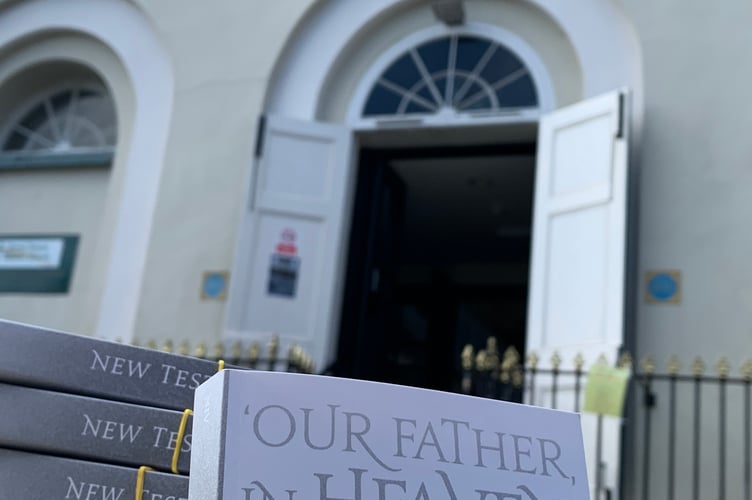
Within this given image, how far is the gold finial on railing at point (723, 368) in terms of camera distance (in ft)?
19.2

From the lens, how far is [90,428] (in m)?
2.39

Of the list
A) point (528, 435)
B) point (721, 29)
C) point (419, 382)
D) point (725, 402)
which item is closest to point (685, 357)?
point (725, 402)

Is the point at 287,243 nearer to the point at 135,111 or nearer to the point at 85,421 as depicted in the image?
the point at 135,111

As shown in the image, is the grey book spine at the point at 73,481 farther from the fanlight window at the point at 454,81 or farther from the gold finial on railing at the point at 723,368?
the fanlight window at the point at 454,81

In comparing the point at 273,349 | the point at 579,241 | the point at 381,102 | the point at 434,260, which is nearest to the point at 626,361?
the point at 579,241

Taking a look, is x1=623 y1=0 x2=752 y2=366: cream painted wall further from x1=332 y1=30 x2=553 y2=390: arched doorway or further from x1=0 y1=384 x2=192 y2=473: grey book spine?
x1=0 y1=384 x2=192 y2=473: grey book spine

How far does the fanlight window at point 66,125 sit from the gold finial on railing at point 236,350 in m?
2.84

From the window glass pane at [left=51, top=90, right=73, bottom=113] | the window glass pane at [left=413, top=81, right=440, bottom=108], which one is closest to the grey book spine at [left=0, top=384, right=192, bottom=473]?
the window glass pane at [left=413, top=81, right=440, bottom=108]

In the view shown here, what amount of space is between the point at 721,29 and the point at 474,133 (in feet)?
6.61

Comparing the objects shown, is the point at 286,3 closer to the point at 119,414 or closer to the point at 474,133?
the point at 474,133

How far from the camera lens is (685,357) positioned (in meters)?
6.33

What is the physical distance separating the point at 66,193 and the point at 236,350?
9.65 feet

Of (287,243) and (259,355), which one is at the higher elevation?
(287,243)

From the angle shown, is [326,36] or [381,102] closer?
[381,102]
